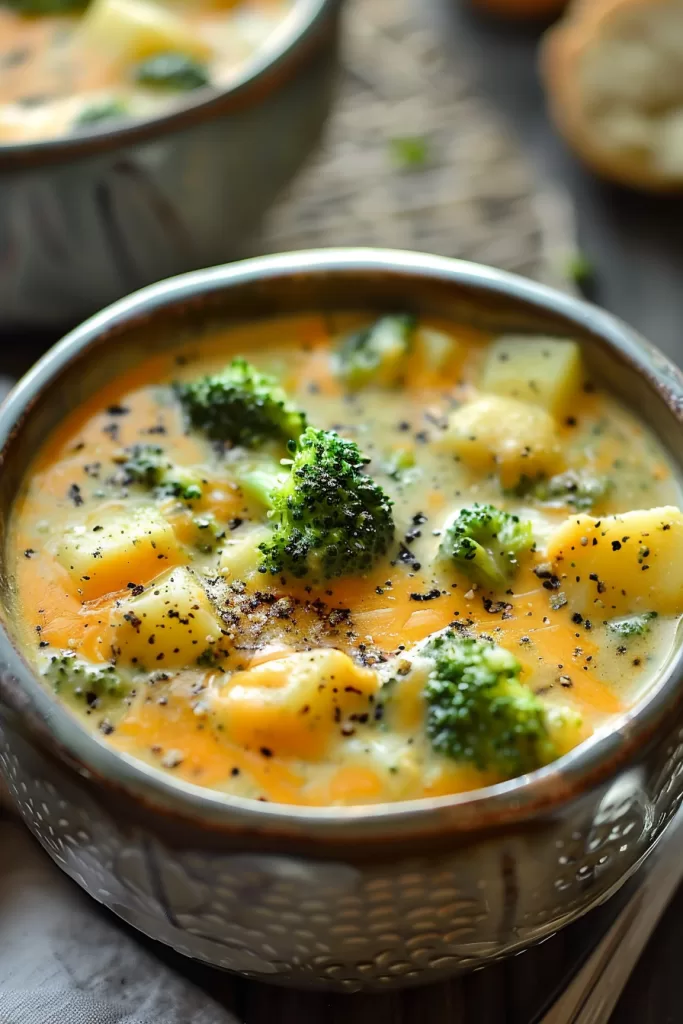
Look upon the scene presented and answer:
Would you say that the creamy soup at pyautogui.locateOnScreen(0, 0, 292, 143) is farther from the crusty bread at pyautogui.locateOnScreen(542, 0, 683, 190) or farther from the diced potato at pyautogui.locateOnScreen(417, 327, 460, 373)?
the diced potato at pyautogui.locateOnScreen(417, 327, 460, 373)

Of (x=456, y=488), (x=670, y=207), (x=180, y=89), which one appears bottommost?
(x=670, y=207)

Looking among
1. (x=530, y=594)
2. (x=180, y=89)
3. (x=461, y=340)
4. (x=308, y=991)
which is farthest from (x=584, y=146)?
(x=308, y=991)

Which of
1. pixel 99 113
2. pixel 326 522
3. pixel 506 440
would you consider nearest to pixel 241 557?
pixel 326 522

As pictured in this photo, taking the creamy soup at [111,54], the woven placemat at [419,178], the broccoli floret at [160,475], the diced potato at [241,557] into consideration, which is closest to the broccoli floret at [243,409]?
the broccoli floret at [160,475]

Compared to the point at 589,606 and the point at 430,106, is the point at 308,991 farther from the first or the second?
the point at 430,106

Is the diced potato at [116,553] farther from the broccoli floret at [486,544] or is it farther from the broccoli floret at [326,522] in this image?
the broccoli floret at [486,544]

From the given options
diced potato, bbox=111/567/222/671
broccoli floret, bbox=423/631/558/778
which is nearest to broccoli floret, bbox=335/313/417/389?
diced potato, bbox=111/567/222/671
